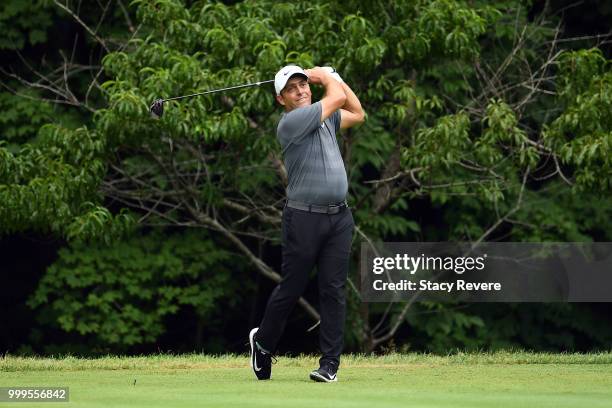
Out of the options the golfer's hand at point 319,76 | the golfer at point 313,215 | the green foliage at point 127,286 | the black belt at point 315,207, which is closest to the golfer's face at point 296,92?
the golfer at point 313,215

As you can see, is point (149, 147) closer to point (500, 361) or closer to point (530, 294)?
point (530, 294)

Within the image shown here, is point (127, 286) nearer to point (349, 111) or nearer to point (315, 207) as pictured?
point (349, 111)

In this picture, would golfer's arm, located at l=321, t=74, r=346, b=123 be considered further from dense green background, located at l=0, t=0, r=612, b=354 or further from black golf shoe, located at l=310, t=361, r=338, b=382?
dense green background, located at l=0, t=0, r=612, b=354

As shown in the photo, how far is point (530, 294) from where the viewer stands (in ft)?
55.7

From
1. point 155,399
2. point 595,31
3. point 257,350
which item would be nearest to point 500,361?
point 257,350

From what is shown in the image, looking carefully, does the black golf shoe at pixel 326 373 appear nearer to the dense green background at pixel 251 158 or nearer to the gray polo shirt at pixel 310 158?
the gray polo shirt at pixel 310 158

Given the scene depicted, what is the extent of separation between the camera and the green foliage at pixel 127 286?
57.1 ft

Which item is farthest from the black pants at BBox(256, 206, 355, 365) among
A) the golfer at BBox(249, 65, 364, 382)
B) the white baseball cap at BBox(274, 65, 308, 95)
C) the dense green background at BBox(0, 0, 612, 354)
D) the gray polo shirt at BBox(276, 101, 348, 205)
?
the dense green background at BBox(0, 0, 612, 354)

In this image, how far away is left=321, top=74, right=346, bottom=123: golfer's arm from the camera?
27.5ft

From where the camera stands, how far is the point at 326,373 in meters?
8.38

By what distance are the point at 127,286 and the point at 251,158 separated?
9.63 ft

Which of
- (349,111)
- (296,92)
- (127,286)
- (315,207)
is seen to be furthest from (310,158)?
(127,286)

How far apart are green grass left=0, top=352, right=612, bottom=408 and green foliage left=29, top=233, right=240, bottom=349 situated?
6337 millimetres

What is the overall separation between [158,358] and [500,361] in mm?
2613
